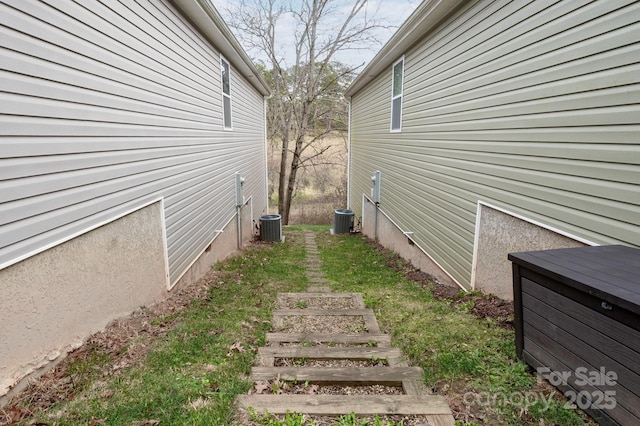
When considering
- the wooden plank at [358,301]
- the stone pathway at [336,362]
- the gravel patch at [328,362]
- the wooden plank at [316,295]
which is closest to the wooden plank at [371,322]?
the stone pathway at [336,362]

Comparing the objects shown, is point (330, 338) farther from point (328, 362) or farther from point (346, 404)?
point (346, 404)

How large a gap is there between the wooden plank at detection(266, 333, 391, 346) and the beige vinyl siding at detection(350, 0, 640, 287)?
2150mm

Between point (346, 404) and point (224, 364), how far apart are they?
1.28m

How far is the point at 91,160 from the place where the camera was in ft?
11.5

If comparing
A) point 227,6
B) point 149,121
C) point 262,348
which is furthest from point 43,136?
point 227,6

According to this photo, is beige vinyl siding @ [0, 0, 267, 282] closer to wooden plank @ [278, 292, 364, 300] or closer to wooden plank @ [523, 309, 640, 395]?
wooden plank @ [278, 292, 364, 300]

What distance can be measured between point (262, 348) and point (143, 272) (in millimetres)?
1978

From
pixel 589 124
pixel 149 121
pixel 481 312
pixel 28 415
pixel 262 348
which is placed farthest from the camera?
pixel 149 121

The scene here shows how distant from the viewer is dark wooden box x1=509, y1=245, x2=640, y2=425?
197cm

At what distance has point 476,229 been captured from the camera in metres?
5.16

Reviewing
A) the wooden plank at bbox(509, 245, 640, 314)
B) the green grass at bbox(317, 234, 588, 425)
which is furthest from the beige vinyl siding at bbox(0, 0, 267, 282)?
the wooden plank at bbox(509, 245, 640, 314)

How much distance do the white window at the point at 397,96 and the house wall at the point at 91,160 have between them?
5.08 meters

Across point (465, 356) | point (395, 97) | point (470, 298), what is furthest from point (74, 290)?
point (395, 97)

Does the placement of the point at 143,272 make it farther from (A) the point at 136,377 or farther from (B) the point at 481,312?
(B) the point at 481,312
